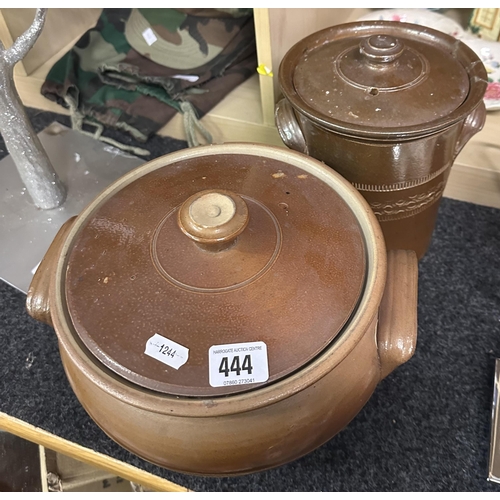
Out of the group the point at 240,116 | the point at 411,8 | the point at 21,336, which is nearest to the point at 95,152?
the point at 240,116

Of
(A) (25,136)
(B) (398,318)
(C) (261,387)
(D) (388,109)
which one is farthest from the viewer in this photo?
(A) (25,136)

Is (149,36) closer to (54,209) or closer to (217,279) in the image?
(54,209)

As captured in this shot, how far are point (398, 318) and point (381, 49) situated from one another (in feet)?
1.56

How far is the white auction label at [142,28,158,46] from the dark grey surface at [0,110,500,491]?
33.5 inches

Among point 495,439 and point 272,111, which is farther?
point 272,111

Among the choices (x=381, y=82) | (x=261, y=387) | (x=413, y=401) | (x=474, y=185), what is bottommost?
(x=413, y=401)

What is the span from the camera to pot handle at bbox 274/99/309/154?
3.13 feet

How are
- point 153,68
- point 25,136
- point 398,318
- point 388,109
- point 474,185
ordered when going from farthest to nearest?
point 153,68
point 474,185
point 25,136
point 388,109
point 398,318

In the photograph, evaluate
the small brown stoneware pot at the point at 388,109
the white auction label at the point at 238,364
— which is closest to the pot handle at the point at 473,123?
the small brown stoneware pot at the point at 388,109

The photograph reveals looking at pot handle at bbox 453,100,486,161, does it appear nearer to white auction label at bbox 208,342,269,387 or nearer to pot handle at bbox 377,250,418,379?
pot handle at bbox 377,250,418,379

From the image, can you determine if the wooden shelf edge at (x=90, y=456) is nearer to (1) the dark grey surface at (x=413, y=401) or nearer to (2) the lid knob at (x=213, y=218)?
(1) the dark grey surface at (x=413, y=401)

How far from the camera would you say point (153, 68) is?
1519 millimetres

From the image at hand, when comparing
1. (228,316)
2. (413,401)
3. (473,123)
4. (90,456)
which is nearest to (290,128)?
(473,123)

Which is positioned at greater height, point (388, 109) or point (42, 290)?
point (388, 109)
